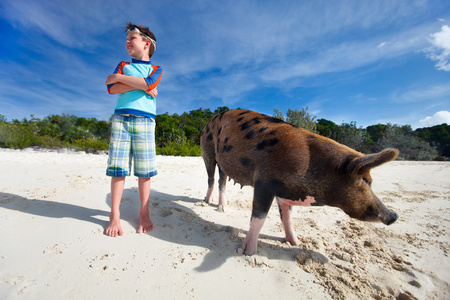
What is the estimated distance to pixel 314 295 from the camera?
5.42ft

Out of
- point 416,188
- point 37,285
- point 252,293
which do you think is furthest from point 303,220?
point 416,188

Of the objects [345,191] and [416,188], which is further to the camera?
[416,188]

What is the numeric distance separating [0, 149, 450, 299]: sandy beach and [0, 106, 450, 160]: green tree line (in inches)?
432

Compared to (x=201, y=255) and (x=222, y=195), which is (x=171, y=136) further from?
(x=201, y=255)

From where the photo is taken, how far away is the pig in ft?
6.07

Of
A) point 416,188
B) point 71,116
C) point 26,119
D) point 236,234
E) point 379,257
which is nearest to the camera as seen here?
point 379,257

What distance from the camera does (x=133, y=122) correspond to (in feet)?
8.07

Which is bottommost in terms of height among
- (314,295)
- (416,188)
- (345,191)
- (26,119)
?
(314,295)

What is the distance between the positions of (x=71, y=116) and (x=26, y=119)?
5.03 m

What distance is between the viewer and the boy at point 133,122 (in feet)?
7.84

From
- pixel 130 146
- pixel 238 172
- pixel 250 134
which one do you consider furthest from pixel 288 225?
pixel 130 146

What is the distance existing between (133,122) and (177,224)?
4.74ft

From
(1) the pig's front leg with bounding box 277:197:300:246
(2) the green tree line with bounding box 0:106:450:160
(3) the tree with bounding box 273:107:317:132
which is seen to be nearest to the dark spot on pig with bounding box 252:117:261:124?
(1) the pig's front leg with bounding box 277:197:300:246

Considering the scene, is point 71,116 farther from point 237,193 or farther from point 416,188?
point 416,188
